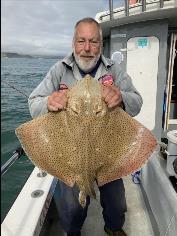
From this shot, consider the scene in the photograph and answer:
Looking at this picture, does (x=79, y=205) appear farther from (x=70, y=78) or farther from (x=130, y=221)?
(x=70, y=78)

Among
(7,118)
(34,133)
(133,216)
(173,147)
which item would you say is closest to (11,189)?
(133,216)

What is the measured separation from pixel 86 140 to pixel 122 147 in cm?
34

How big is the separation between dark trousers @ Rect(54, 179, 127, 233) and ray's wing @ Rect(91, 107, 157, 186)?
25.0 inches

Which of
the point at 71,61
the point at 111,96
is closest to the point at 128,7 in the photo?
the point at 71,61

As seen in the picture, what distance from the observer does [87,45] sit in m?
2.68

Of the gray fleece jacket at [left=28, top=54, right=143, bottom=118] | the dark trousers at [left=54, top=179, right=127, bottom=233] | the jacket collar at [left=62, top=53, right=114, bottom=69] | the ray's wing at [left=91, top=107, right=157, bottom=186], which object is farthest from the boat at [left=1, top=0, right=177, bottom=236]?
the jacket collar at [left=62, top=53, right=114, bottom=69]

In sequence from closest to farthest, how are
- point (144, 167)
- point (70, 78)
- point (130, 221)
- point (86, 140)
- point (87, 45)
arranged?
point (86, 140)
point (87, 45)
point (70, 78)
point (130, 221)
point (144, 167)

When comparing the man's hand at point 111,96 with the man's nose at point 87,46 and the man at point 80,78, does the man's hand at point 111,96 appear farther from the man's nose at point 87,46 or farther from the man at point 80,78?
the man's nose at point 87,46

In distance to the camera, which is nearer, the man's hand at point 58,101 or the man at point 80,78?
the man's hand at point 58,101

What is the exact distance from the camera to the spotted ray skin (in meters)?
2.14

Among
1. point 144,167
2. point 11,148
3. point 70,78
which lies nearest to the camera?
point 70,78

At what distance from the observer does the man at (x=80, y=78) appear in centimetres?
267

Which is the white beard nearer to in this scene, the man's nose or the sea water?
the man's nose

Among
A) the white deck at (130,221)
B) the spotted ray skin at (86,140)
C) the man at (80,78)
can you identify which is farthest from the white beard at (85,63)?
the white deck at (130,221)
